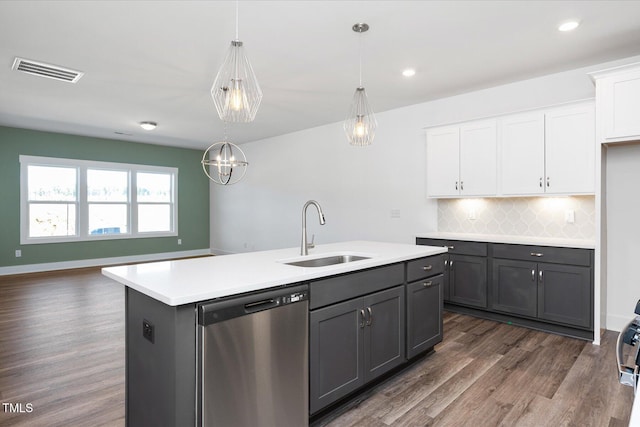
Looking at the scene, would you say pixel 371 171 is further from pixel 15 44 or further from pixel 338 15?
pixel 15 44

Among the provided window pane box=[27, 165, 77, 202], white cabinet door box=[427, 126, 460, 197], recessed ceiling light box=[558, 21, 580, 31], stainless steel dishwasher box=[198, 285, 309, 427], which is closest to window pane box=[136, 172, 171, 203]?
window pane box=[27, 165, 77, 202]

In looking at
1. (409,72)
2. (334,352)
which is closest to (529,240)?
(409,72)

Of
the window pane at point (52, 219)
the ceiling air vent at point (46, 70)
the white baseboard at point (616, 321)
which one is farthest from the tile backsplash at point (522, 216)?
the window pane at point (52, 219)

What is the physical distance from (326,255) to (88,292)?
4204 millimetres

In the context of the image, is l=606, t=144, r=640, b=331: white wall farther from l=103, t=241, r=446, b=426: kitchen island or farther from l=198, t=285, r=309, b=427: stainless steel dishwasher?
l=198, t=285, r=309, b=427: stainless steel dishwasher

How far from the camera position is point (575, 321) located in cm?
333

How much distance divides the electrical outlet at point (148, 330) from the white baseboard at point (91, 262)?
664cm

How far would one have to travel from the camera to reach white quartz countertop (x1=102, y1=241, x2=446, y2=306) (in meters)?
1.53

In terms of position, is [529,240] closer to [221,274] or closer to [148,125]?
[221,274]

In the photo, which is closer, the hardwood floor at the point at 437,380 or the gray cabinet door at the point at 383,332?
the hardwood floor at the point at 437,380

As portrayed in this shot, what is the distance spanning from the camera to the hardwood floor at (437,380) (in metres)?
2.12

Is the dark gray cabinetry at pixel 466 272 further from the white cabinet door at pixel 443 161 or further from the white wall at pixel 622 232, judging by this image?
the white wall at pixel 622 232

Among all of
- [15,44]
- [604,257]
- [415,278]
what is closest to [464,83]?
[604,257]

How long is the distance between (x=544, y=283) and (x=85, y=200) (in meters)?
7.84
